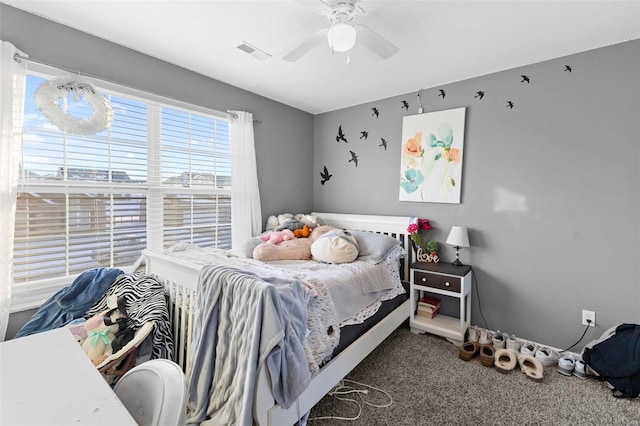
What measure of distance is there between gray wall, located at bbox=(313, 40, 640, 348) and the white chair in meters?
2.77

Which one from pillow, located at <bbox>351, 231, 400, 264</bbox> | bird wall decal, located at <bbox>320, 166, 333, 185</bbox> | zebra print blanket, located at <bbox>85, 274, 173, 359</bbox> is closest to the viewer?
zebra print blanket, located at <bbox>85, 274, 173, 359</bbox>

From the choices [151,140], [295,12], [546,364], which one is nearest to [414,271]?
[546,364]

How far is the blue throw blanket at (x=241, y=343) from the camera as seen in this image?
4.49 ft

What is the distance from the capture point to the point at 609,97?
219cm

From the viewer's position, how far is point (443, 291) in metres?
2.64

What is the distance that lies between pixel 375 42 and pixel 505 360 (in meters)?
2.56

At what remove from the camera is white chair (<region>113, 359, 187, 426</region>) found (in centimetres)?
71

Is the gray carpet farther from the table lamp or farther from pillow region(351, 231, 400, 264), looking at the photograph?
the table lamp

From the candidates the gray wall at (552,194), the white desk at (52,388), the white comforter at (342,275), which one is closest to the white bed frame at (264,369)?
the white comforter at (342,275)

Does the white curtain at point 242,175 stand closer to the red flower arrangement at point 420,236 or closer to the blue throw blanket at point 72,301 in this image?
the blue throw blanket at point 72,301

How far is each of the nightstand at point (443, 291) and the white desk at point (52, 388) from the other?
99.0 inches

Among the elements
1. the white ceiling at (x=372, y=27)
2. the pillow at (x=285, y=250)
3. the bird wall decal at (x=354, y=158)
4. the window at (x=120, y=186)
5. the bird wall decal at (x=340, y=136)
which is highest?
the white ceiling at (x=372, y=27)

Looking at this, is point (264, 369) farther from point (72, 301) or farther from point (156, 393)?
point (72, 301)

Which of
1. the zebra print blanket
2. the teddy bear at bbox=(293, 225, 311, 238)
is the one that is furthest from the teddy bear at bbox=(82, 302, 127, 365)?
the teddy bear at bbox=(293, 225, 311, 238)
